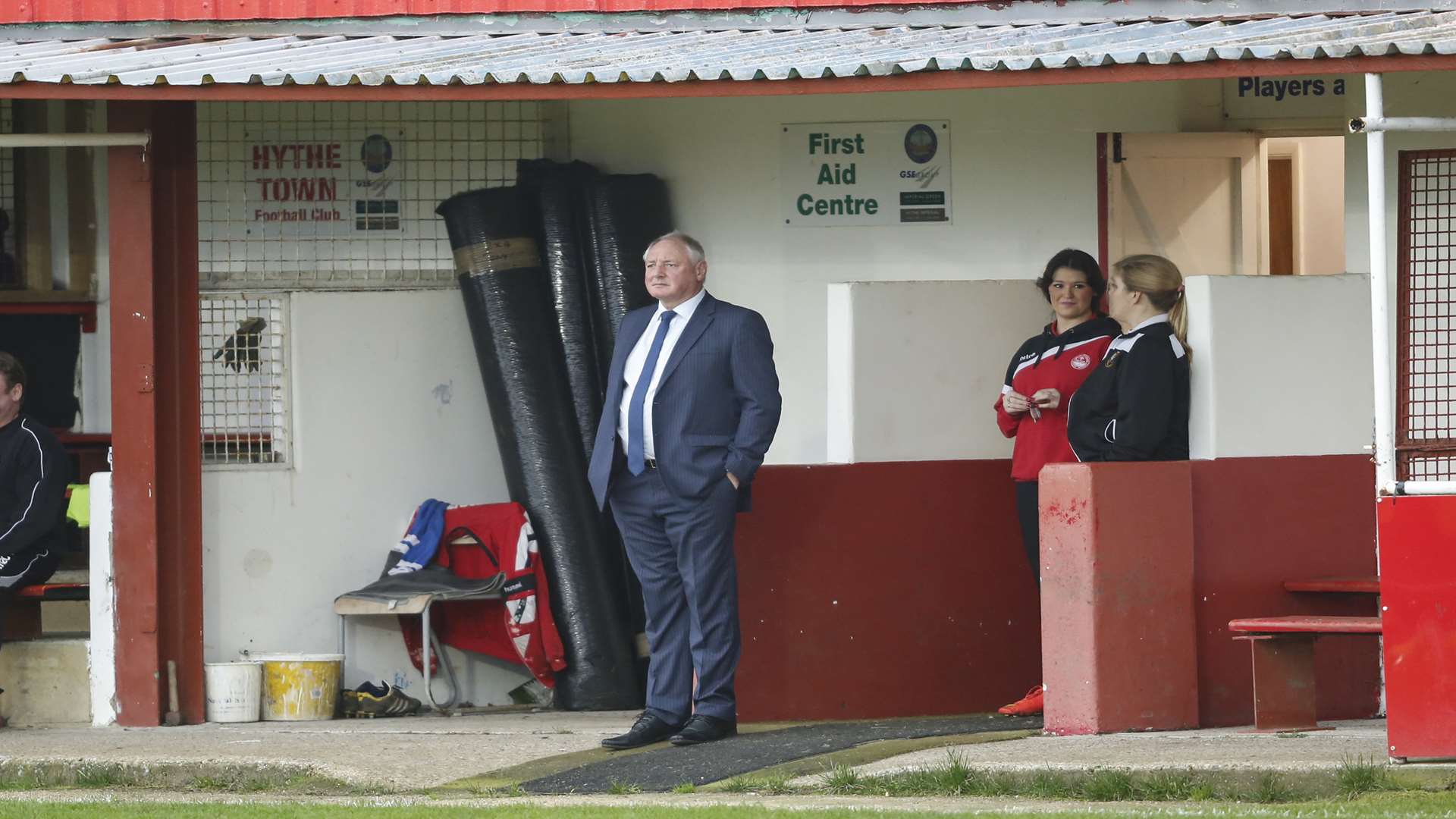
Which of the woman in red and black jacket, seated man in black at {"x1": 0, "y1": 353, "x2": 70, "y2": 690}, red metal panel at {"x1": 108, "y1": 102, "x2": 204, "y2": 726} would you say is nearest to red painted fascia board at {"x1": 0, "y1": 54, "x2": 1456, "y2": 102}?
red metal panel at {"x1": 108, "y1": 102, "x2": 204, "y2": 726}

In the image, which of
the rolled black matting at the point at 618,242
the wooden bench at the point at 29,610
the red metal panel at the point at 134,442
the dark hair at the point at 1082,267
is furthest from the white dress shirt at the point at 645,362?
the wooden bench at the point at 29,610

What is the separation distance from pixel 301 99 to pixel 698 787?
11.0 ft

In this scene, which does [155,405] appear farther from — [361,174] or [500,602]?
[500,602]

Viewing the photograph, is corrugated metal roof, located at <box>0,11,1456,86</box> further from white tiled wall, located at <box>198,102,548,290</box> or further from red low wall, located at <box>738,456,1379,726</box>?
red low wall, located at <box>738,456,1379,726</box>

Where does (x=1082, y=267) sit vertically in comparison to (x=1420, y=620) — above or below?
above

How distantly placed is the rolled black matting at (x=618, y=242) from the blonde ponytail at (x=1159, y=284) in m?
2.57

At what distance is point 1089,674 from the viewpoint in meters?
7.55

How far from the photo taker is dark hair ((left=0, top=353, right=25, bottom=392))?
920 cm

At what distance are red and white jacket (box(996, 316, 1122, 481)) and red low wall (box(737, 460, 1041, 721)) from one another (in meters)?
0.53

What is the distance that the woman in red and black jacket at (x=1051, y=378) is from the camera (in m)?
8.27

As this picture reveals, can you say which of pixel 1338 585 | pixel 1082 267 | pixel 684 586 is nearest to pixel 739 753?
pixel 684 586

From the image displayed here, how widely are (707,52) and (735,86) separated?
85cm

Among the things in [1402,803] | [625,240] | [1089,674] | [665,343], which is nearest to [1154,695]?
[1089,674]

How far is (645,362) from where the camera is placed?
26.2 feet
